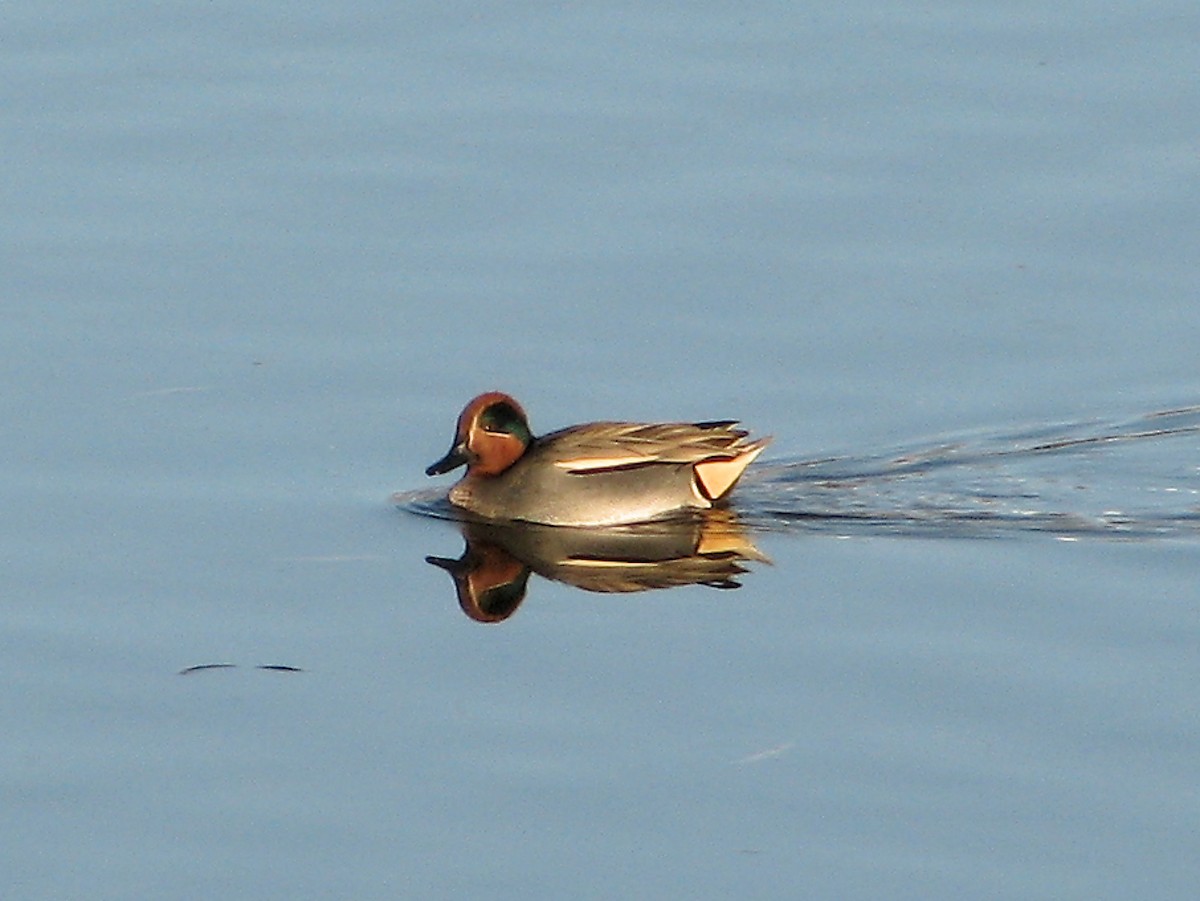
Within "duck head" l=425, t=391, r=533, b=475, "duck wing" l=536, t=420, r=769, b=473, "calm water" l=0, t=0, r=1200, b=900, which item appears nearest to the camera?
"calm water" l=0, t=0, r=1200, b=900

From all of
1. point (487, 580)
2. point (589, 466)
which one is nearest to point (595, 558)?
point (589, 466)

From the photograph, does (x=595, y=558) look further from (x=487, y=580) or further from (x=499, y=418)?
(x=499, y=418)

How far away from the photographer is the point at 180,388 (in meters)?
13.0

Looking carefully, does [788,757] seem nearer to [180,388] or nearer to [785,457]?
[785,457]

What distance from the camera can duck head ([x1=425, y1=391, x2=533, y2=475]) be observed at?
12398 mm

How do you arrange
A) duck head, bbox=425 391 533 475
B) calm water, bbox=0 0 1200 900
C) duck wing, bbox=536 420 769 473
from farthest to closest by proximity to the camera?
duck head, bbox=425 391 533 475
duck wing, bbox=536 420 769 473
calm water, bbox=0 0 1200 900

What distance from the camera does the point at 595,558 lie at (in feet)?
39.4

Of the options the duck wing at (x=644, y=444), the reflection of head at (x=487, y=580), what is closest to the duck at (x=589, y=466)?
the duck wing at (x=644, y=444)

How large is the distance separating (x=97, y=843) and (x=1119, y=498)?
544 cm

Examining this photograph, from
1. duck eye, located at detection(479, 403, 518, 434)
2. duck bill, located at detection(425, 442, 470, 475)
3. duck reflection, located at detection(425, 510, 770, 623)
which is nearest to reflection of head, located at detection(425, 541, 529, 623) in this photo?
duck reflection, located at detection(425, 510, 770, 623)

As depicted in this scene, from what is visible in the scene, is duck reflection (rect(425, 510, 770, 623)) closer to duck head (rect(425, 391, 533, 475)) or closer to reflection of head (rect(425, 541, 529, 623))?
reflection of head (rect(425, 541, 529, 623))

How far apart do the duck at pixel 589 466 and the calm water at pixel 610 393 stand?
1.00 ft

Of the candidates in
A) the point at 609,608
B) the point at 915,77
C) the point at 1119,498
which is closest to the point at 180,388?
the point at 609,608

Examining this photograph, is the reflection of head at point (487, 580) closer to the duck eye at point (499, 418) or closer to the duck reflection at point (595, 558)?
the duck reflection at point (595, 558)
